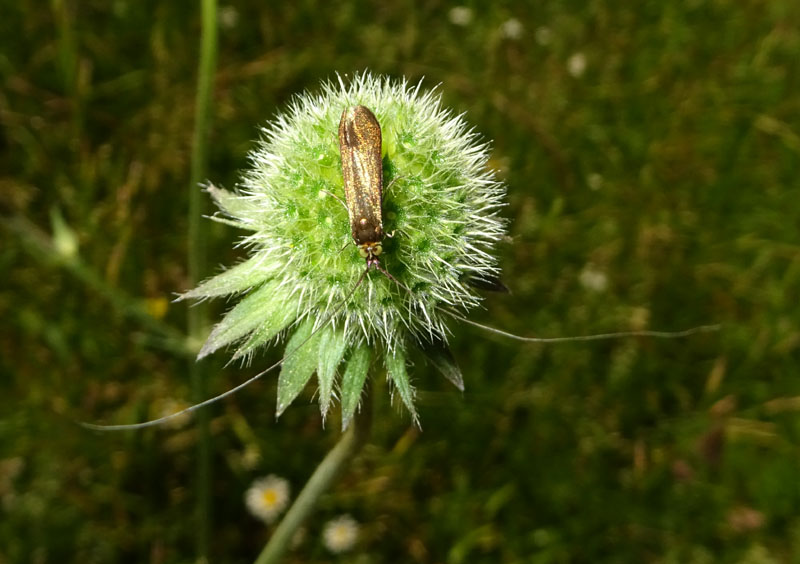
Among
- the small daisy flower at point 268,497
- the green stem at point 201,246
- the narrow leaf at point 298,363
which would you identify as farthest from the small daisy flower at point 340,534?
the narrow leaf at point 298,363

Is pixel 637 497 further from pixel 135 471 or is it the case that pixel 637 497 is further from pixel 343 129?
pixel 343 129

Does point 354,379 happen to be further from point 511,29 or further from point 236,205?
point 511,29

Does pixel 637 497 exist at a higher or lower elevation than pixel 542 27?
lower

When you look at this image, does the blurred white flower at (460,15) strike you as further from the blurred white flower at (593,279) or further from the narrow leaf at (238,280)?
the narrow leaf at (238,280)

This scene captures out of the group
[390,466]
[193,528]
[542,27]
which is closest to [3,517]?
[193,528]

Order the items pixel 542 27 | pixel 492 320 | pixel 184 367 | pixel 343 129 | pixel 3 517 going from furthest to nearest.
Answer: pixel 542 27, pixel 492 320, pixel 184 367, pixel 3 517, pixel 343 129

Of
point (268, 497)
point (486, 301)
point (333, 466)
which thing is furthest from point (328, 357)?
point (486, 301)
